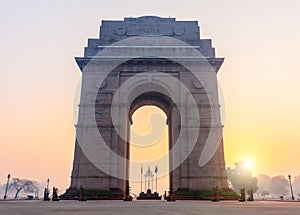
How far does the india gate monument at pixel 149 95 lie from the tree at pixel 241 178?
111 ft

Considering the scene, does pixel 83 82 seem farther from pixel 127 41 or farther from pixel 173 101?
pixel 173 101

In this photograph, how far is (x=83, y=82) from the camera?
3159cm

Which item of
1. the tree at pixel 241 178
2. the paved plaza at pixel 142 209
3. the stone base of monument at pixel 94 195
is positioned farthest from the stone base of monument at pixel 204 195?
the tree at pixel 241 178

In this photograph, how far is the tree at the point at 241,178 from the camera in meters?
60.1

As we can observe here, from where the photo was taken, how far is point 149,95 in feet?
115

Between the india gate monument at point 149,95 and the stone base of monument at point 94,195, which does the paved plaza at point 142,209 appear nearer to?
the stone base of monument at point 94,195

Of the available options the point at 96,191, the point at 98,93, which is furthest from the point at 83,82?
the point at 96,191

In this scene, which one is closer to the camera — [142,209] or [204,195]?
[142,209]

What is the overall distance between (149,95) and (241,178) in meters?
35.4

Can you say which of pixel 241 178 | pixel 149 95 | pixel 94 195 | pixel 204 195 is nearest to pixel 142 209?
pixel 94 195

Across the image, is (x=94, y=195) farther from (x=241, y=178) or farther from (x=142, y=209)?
(x=241, y=178)

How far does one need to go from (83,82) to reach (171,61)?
30.9 ft

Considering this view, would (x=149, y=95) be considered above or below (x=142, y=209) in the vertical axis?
above

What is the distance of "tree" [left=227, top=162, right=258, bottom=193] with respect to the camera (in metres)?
60.1
